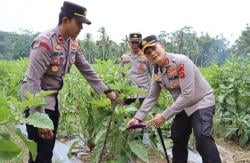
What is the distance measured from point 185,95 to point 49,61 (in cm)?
129

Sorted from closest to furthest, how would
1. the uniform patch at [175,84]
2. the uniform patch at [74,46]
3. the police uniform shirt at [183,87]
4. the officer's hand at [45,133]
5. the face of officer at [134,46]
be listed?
the officer's hand at [45,133] < the uniform patch at [74,46] < the police uniform shirt at [183,87] < the uniform patch at [175,84] < the face of officer at [134,46]

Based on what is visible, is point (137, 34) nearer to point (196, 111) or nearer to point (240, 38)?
point (196, 111)

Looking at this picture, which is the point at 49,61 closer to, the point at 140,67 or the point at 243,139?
the point at 140,67

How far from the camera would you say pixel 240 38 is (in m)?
57.6

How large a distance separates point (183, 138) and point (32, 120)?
2.64 m

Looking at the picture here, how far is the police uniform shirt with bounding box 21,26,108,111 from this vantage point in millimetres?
3041

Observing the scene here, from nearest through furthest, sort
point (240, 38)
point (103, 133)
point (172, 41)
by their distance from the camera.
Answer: point (103, 133), point (172, 41), point (240, 38)

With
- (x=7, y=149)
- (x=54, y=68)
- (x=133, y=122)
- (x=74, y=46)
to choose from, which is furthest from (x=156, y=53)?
(x=7, y=149)

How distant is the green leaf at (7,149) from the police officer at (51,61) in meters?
1.29

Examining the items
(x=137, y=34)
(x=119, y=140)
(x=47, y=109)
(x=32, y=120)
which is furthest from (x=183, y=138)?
(x=32, y=120)

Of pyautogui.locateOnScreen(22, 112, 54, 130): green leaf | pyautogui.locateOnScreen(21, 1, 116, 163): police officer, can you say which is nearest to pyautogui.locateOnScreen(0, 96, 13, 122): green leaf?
pyautogui.locateOnScreen(22, 112, 54, 130): green leaf

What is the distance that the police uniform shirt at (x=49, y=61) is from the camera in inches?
120

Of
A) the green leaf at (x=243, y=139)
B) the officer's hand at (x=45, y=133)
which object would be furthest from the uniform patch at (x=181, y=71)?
the green leaf at (x=243, y=139)

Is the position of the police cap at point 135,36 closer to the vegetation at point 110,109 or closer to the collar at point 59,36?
the vegetation at point 110,109
